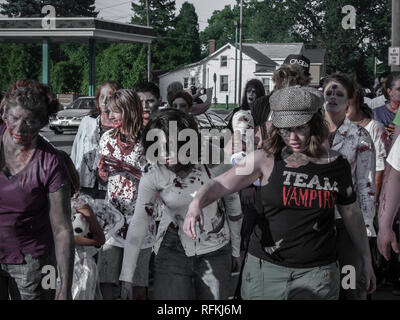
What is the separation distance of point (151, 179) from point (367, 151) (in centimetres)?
175

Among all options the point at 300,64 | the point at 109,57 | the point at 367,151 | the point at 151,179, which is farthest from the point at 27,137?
the point at 109,57

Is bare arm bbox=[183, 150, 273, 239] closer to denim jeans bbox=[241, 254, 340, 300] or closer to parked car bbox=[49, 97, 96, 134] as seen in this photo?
denim jeans bbox=[241, 254, 340, 300]

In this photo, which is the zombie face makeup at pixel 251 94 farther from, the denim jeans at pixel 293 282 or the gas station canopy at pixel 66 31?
the gas station canopy at pixel 66 31

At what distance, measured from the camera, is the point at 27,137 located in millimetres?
3629

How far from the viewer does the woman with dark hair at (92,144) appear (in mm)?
5531

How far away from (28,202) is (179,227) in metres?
0.94

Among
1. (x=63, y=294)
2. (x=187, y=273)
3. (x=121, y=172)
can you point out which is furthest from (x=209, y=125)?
(x=63, y=294)

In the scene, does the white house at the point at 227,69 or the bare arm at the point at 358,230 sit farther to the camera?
the white house at the point at 227,69

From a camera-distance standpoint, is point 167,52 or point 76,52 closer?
point 76,52

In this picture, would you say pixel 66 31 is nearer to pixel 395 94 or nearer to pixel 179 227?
pixel 395 94

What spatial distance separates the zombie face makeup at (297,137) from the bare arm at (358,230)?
43 centimetres

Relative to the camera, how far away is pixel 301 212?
3439mm

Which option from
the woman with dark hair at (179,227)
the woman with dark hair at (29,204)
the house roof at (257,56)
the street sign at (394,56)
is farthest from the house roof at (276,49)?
the woman with dark hair at (29,204)
